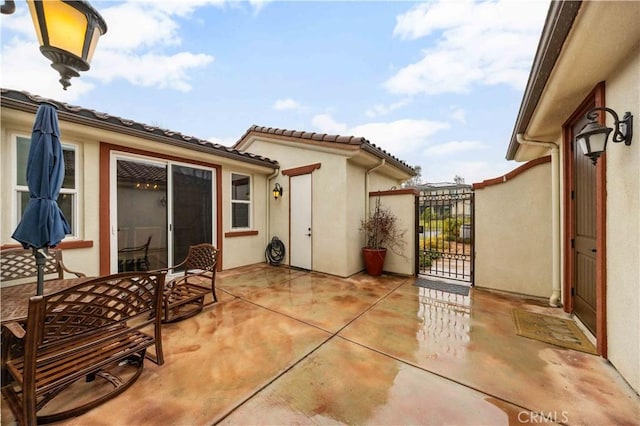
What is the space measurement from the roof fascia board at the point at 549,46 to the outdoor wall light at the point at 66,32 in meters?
3.58

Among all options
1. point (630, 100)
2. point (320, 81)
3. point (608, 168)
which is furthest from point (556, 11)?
point (320, 81)

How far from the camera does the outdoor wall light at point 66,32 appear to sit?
1.76m

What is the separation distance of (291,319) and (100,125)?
423 centimetres

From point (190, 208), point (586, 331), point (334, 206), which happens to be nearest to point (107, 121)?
point (190, 208)

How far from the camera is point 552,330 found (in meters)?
3.03

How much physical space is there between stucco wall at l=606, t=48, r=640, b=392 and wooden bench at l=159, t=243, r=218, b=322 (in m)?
4.60

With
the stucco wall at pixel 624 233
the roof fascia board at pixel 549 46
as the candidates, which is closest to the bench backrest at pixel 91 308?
the roof fascia board at pixel 549 46

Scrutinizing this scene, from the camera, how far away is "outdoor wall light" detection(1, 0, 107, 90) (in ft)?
5.79

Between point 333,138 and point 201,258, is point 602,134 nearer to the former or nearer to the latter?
point 333,138

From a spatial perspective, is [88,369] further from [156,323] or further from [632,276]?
[632,276]

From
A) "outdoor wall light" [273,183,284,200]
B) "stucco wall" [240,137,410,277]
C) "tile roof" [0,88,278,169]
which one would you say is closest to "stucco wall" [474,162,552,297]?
"stucco wall" [240,137,410,277]

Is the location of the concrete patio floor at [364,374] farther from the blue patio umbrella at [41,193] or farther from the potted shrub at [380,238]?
the potted shrub at [380,238]

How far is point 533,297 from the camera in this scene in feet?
13.7

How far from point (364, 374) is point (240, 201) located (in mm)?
5382
